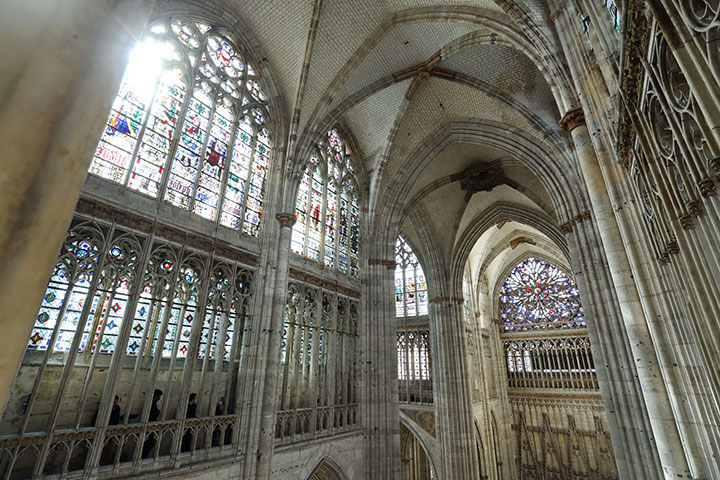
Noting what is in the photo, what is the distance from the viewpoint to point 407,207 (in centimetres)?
1247

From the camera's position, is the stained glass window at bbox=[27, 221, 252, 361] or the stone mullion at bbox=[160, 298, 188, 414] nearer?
the stained glass window at bbox=[27, 221, 252, 361]

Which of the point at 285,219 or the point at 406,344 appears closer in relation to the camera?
the point at 285,219

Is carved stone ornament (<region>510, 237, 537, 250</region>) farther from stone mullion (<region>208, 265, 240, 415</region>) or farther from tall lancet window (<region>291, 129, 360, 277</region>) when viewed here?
stone mullion (<region>208, 265, 240, 415</region>)

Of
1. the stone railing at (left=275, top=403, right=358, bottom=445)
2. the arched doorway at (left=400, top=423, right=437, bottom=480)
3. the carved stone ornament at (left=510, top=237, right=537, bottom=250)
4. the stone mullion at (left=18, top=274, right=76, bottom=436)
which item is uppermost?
the carved stone ornament at (left=510, top=237, right=537, bottom=250)

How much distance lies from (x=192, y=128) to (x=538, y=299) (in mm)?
21523

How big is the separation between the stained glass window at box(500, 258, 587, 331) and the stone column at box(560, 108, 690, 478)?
1863 cm

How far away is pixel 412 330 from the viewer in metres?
16.4

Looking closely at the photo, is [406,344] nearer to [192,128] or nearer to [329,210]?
[329,210]

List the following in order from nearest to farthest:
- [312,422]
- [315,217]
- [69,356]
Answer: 1. [69,356]
2. [312,422]
3. [315,217]

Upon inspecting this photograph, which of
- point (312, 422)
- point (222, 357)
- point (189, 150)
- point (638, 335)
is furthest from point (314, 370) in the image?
point (638, 335)

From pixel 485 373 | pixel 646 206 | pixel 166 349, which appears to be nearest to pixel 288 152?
pixel 166 349

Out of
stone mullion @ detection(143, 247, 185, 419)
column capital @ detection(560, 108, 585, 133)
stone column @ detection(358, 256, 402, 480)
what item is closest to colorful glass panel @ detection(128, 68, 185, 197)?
stone mullion @ detection(143, 247, 185, 419)

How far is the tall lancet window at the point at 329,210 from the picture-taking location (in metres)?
9.19

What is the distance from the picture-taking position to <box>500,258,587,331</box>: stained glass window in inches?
809
